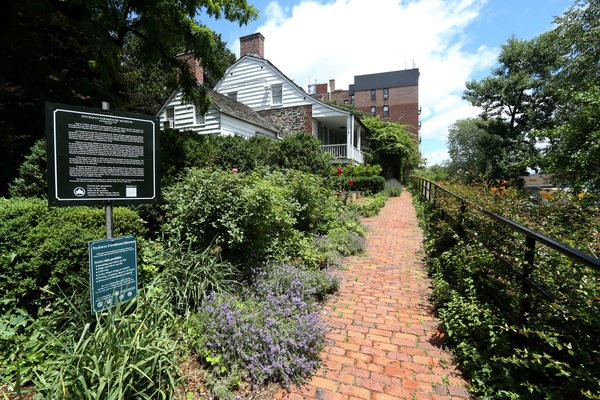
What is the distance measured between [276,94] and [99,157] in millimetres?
17846

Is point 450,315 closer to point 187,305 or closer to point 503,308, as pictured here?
point 503,308

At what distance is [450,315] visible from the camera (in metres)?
3.36

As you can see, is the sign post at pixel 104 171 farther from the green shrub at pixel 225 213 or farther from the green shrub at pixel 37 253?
the green shrub at pixel 225 213

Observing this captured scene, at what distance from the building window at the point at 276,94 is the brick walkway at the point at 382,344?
617 inches

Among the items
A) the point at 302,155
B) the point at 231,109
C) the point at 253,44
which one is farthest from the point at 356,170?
the point at 253,44

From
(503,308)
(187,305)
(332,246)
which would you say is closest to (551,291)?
(503,308)

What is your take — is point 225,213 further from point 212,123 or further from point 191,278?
point 212,123

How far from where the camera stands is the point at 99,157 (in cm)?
259

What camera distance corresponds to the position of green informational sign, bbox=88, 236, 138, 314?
2449mm

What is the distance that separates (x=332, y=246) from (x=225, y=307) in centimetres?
341

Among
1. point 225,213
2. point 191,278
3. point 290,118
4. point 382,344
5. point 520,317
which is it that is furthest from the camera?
point 290,118

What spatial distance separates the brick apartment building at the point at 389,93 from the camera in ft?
165

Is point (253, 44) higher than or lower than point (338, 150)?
higher

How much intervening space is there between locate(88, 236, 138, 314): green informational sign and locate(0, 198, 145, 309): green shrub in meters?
0.65
